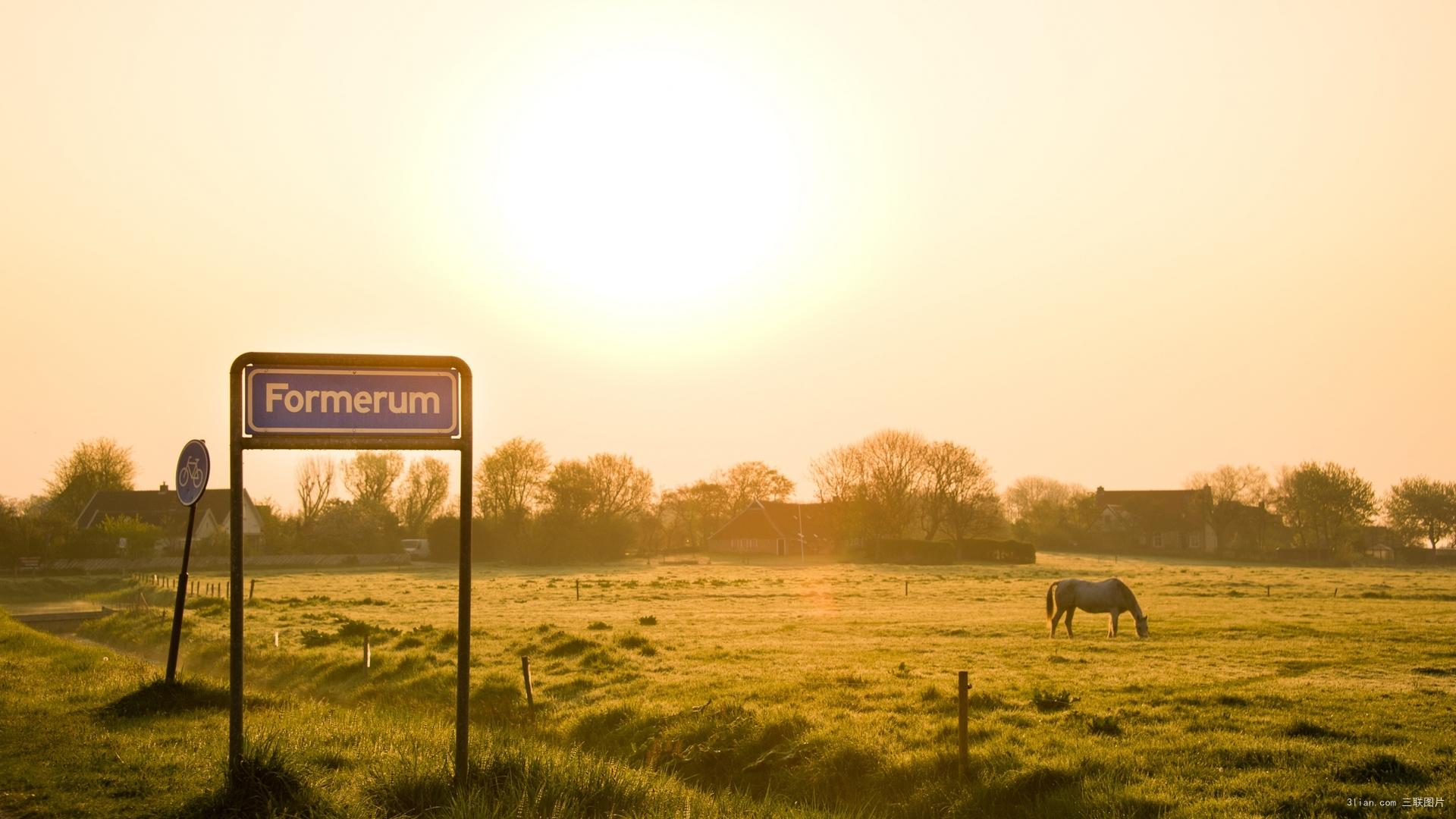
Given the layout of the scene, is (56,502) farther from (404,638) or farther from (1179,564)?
(1179,564)

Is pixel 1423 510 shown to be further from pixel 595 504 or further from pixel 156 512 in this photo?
pixel 156 512

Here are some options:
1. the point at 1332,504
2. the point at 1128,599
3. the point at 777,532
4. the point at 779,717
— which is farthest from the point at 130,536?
the point at 1332,504

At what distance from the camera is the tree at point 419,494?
395 ft

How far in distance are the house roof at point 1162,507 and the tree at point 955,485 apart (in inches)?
1346

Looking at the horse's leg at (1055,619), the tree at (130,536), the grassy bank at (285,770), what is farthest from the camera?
the tree at (130,536)

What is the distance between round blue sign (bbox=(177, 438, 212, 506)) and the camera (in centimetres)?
1505

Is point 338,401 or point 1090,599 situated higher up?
point 338,401

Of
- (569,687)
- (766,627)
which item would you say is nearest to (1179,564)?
(766,627)

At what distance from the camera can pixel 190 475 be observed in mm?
15352

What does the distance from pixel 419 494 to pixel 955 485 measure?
58.2m

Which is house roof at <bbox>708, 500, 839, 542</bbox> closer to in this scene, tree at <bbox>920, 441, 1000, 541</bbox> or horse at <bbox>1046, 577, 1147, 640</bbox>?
tree at <bbox>920, 441, 1000, 541</bbox>

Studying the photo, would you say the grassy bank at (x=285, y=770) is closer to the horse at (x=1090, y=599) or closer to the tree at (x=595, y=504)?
the horse at (x=1090, y=599)

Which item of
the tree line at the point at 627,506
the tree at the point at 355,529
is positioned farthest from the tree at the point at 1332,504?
Answer: the tree at the point at 355,529

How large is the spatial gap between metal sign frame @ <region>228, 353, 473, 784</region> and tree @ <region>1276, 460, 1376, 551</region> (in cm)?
10920
